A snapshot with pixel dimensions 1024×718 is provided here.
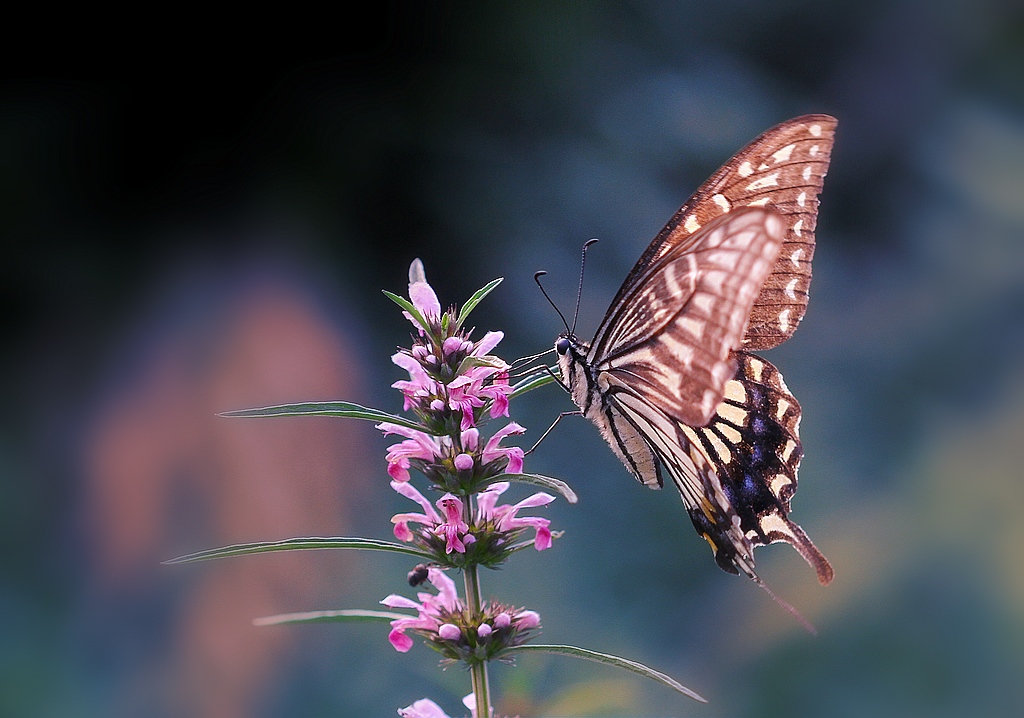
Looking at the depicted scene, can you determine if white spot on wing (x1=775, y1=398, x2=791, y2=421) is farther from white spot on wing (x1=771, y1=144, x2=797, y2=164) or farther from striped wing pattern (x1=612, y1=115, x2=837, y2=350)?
white spot on wing (x1=771, y1=144, x2=797, y2=164)

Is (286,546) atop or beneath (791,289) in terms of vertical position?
beneath

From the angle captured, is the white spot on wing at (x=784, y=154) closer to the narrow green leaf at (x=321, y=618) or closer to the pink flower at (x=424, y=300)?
the pink flower at (x=424, y=300)

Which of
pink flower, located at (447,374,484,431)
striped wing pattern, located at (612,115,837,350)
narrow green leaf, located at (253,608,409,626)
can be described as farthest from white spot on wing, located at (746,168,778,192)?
narrow green leaf, located at (253,608,409,626)

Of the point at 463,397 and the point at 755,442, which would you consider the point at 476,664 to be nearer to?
the point at 463,397

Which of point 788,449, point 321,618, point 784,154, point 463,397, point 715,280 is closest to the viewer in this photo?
point 321,618

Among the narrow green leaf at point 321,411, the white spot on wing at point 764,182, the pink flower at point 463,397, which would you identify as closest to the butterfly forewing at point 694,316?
the white spot on wing at point 764,182

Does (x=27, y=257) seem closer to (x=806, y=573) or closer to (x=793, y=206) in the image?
(x=793, y=206)

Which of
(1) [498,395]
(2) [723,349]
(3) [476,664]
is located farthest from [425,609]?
(2) [723,349]
